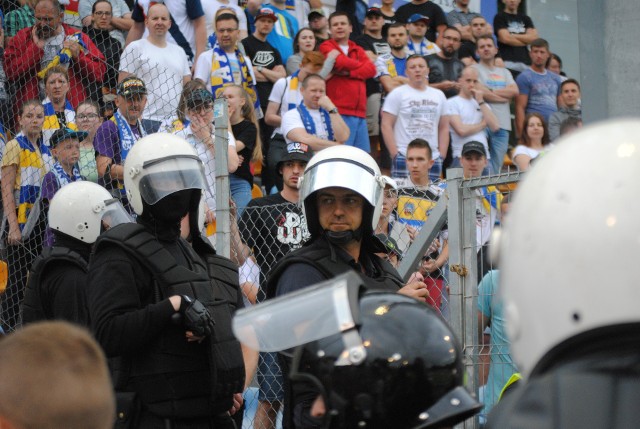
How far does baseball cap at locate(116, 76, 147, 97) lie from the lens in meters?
7.71

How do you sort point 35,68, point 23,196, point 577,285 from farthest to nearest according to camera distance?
point 35,68 < point 23,196 < point 577,285

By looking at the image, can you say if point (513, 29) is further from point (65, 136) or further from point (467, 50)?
point (65, 136)

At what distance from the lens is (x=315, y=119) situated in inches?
402

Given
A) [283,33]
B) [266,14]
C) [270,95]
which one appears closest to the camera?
[270,95]

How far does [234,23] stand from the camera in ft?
34.5

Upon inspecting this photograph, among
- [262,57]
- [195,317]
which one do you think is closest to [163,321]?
[195,317]

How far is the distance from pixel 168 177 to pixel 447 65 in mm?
8083

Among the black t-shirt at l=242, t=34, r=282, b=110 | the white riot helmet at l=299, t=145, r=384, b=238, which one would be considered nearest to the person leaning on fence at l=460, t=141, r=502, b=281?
the white riot helmet at l=299, t=145, r=384, b=238

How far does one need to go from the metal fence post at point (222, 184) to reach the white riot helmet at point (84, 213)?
20.9 inches

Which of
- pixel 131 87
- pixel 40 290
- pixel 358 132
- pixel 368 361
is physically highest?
pixel 131 87

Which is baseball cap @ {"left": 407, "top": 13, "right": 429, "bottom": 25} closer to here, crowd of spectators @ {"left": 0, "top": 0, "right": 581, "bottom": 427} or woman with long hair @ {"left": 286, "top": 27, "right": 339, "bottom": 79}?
crowd of spectators @ {"left": 0, "top": 0, "right": 581, "bottom": 427}

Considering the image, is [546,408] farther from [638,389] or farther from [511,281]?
[511,281]

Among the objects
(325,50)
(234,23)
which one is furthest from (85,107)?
(325,50)

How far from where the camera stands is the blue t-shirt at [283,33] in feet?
38.8
